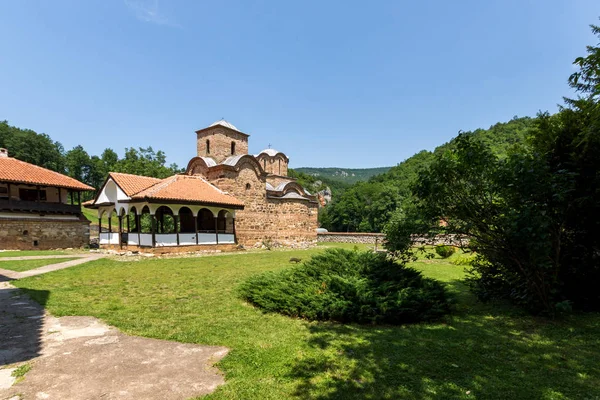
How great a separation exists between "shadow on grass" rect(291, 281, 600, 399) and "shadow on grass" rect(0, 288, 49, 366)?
3.35 meters

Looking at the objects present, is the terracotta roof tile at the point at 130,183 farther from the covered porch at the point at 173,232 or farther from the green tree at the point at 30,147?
the green tree at the point at 30,147

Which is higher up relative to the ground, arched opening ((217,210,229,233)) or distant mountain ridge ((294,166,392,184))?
distant mountain ridge ((294,166,392,184))

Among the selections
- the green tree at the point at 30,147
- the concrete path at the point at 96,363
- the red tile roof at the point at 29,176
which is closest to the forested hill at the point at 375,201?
the red tile roof at the point at 29,176

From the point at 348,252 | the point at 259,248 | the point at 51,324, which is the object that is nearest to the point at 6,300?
the point at 51,324

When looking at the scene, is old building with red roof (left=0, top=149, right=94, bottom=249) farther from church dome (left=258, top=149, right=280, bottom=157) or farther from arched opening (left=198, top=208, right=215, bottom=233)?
church dome (left=258, top=149, right=280, bottom=157)

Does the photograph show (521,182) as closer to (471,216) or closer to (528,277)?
(471,216)

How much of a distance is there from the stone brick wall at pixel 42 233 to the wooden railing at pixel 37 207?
0.72 m

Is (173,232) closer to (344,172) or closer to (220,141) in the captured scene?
(220,141)

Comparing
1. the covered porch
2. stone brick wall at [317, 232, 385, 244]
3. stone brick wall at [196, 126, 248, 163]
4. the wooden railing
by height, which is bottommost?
stone brick wall at [317, 232, 385, 244]

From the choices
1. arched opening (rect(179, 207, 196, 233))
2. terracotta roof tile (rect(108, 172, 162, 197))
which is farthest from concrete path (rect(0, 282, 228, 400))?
A: arched opening (rect(179, 207, 196, 233))

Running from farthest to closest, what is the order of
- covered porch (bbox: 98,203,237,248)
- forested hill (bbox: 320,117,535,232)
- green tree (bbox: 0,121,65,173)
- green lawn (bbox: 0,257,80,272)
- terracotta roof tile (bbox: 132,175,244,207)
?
green tree (bbox: 0,121,65,173) → forested hill (bbox: 320,117,535,232) → covered porch (bbox: 98,203,237,248) → terracotta roof tile (bbox: 132,175,244,207) → green lawn (bbox: 0,257,80,272)

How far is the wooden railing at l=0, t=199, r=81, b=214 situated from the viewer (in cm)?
1814

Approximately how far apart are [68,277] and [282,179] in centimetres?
2103

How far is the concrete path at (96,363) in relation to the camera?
2871 millimetres
